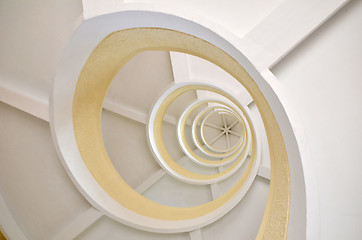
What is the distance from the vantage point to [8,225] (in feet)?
8.24

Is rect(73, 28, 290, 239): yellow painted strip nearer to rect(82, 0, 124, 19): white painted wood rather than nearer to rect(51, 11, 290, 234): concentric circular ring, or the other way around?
rect(51, 11, 290, 234): concentric circular ring

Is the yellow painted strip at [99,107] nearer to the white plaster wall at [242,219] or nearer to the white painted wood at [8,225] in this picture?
the white plaster wall at [242,219]

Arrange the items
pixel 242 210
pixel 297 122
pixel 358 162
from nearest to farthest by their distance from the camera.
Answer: pixel 358 162 < pixel 297 122 < pixel 242 210

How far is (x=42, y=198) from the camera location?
99.5 inches

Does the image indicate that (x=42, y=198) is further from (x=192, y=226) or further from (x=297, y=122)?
(x=297, y=122)

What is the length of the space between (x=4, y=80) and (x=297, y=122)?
2753 millimetres

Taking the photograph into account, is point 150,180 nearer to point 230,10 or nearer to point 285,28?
point 230,10

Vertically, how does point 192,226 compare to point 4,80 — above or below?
below

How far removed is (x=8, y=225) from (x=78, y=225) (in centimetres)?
→ 73

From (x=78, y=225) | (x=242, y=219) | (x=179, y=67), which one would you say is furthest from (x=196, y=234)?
(x=179, y=67)

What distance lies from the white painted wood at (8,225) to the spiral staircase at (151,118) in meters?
0.01

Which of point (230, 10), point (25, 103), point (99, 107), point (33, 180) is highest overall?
point (230, 10)

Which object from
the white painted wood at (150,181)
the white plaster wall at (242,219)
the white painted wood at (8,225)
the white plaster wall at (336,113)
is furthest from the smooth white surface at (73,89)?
the white painted wood at (150,181)

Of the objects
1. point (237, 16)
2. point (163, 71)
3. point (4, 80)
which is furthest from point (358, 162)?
point (163, 71)
